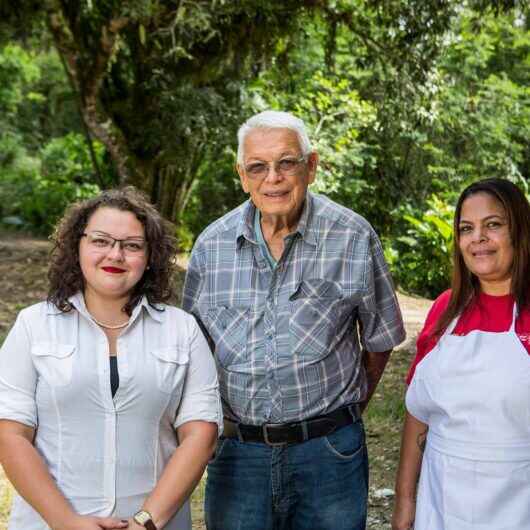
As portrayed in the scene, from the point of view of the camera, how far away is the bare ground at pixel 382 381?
178 inches

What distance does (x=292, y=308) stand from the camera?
8.74ft

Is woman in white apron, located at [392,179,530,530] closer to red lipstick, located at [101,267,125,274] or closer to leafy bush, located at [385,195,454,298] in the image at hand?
red lipstick, located at [101,267,125,274]

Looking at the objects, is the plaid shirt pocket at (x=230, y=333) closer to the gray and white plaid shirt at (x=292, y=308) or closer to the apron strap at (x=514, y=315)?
the gray and white plaid shirt at (x=292, y=308)

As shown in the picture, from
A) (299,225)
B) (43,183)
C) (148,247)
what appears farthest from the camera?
(43,183)

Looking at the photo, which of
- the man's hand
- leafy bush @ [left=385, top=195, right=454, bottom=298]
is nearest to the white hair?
the man's hand

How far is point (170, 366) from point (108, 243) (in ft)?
1.40

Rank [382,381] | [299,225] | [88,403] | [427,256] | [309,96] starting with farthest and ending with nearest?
[427,256], [309,96], [382,381], [299,225], [88,403]

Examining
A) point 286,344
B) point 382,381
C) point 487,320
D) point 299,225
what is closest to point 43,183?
point 382,381

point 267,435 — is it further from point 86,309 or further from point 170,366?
point 86,309

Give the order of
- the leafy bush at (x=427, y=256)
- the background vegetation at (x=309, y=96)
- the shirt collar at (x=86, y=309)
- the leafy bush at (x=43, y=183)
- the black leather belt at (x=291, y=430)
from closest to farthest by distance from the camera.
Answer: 1. the shirt collar at (x=86, y=309)
2. the black leather belt at (x=291, y=430)
3. the background vegetation at (x=309, y=96)
4. the leafy bush at (x=427, y=256)
5. the leafy bush at (x=43, y=183)

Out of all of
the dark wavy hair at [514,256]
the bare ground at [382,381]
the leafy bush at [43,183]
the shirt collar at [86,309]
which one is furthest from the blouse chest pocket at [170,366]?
the leafy bush at [43,183]

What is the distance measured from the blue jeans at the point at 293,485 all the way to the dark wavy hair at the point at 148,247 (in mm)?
681

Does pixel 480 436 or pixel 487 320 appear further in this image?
pixel 487 320

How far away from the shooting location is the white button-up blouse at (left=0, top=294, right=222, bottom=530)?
2.21 m
